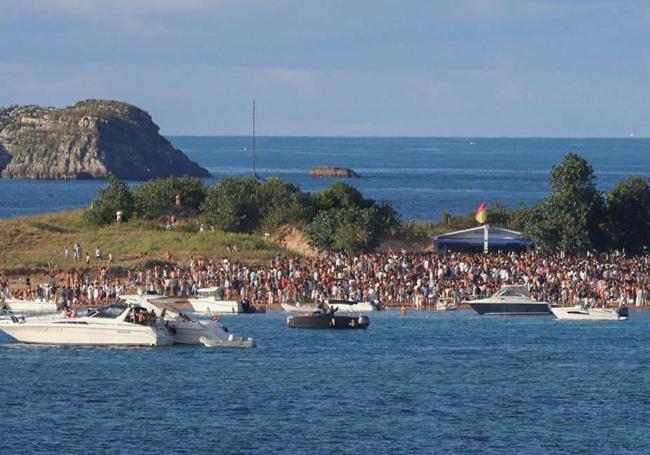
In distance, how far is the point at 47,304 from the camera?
73.2 metres

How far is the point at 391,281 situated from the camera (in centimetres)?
7756

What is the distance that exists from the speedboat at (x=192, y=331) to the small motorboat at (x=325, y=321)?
5516 mm

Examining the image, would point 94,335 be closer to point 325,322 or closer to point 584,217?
point 325,322

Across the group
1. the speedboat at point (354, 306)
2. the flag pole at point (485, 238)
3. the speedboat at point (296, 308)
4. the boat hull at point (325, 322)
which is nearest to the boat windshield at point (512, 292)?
the speedboat at point (354, 306)

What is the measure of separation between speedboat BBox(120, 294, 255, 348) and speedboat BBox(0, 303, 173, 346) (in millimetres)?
893

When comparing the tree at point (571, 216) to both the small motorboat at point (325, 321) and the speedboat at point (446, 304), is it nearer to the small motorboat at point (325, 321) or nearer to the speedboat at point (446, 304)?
the speedboat at point (446, 304)

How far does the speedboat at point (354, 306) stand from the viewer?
240 feet

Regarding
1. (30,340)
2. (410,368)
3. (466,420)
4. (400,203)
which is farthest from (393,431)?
(400,203)

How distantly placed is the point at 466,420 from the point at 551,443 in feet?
13.8

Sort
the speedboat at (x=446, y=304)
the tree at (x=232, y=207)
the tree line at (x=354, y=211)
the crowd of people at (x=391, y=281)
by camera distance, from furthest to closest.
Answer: the tree at (x=232, y=207), the tree line at (x=354, y=211), the crowd of people at (x=391, y=281), the speedboat at (x=446, y=304)

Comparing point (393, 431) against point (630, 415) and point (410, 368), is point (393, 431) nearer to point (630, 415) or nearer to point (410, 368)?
point (630, 415)

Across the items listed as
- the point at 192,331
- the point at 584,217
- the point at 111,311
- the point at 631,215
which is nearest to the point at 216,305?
the point at 192,331

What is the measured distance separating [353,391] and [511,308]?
20.9m

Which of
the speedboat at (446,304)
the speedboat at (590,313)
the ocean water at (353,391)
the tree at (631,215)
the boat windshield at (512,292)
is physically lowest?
the ocean water at (353,391)
